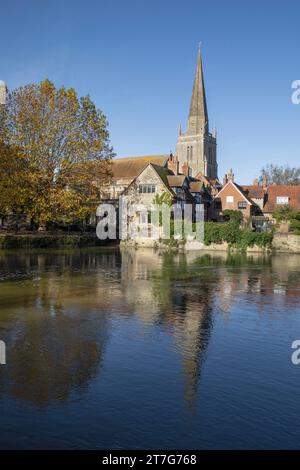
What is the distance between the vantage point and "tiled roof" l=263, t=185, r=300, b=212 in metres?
76.6

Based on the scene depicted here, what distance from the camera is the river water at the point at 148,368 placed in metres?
8.82

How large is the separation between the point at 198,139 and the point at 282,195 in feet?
198

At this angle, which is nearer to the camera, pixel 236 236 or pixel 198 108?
pixel 236 236

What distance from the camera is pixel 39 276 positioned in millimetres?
29422

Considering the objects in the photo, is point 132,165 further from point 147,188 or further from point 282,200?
point 282,200

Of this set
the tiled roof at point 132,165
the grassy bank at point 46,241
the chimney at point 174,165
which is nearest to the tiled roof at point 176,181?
the chimney at point 174,165

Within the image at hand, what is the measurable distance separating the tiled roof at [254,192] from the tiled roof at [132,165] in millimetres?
16233

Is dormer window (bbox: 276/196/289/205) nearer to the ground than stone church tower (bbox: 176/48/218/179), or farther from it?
nearer to the ground

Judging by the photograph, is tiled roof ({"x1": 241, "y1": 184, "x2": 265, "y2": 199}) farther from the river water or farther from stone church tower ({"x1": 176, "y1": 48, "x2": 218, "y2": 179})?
the river water

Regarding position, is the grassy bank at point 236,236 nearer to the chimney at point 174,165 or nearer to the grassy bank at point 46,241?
the grassy bank at point 46,241

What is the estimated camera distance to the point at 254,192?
7988cm

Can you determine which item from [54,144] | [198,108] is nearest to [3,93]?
[54,144]

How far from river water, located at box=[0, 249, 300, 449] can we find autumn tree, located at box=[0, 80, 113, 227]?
25.5 metres

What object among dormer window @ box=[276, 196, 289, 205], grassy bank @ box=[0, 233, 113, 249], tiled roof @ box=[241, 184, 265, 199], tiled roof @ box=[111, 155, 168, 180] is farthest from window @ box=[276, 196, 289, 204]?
grassy bank @ box=[0, 233, 113, 249]
